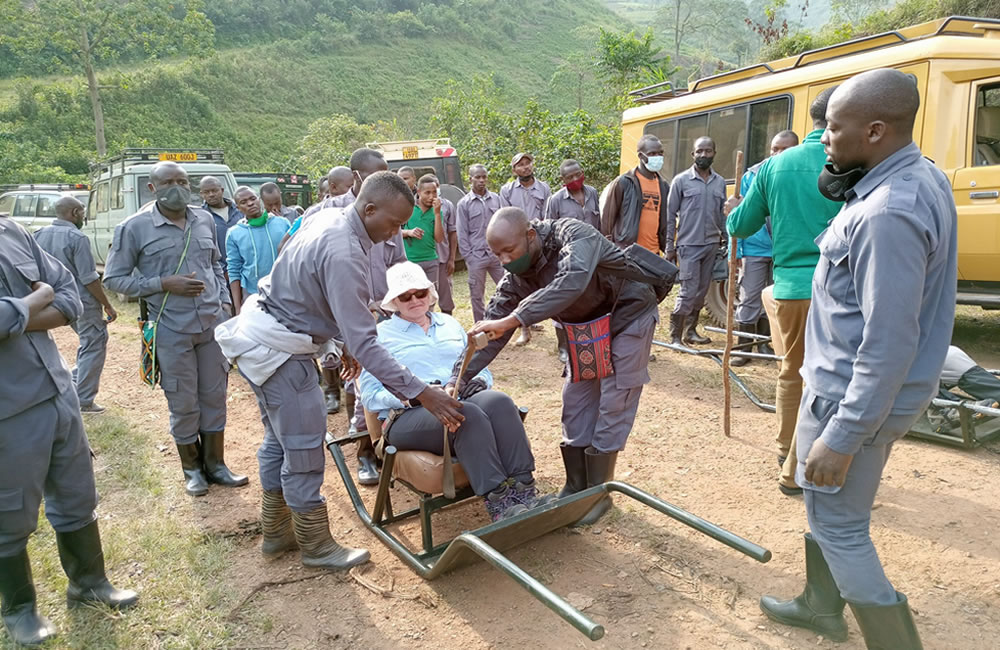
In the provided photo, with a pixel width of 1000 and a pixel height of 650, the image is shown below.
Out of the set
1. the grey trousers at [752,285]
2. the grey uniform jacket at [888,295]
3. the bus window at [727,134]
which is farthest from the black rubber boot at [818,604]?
the bus window at [727,134]

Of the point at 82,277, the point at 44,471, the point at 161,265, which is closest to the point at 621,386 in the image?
the point at 44,471

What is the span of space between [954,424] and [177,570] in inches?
184

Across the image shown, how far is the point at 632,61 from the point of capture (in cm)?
2116

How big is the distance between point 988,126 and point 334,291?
5705 millimetres

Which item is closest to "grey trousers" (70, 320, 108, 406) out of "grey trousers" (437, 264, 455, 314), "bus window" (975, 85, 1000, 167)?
"grey trousers" (437, 264, 455, 314)

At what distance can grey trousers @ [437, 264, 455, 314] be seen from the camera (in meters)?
7.18

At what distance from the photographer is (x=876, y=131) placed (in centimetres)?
193

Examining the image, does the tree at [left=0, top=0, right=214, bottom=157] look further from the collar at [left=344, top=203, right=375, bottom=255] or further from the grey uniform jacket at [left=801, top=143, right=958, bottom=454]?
the grey uniform jacket at [left=801, top=143, right=958, bottom=454]

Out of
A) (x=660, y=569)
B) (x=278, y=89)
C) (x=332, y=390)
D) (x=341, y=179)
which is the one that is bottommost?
(x=660, y=569)

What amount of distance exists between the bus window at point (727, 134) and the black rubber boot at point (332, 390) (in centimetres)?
466

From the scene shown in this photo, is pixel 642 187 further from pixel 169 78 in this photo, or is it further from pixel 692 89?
pixel 169 78

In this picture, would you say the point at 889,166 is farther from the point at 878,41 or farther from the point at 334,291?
the point at 878,41

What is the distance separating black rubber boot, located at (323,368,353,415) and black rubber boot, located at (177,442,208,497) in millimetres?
1435

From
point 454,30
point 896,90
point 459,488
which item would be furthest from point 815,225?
point 454,30
